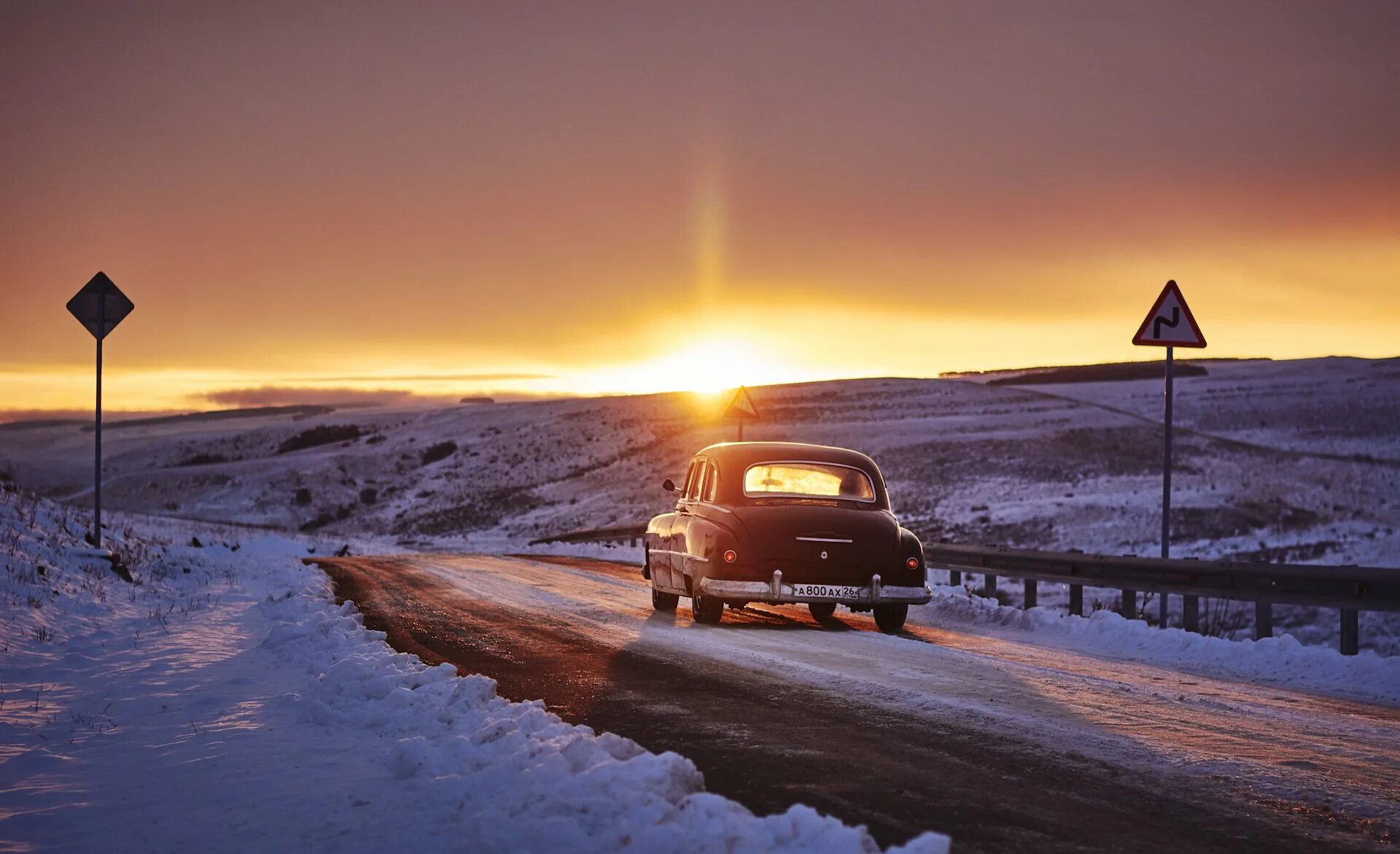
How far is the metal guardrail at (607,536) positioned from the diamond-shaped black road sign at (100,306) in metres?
18.3

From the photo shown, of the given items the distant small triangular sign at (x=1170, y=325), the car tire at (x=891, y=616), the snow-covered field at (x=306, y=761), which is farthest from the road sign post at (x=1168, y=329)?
the snow-covered field at (x=306, y=761)

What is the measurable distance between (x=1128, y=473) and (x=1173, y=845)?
46164 mm

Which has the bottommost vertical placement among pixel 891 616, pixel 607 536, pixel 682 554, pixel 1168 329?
pixel 607 536

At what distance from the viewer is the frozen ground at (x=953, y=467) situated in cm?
3547

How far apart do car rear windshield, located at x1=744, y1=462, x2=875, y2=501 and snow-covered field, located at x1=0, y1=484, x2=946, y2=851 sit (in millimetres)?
4769

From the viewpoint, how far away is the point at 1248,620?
19.1 m

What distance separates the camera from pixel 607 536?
38.7m

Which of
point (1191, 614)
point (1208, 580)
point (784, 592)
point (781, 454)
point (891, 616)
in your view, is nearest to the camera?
point (784, 592)

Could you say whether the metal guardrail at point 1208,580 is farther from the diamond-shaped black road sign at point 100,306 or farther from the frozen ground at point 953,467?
the diamond-shaped black road sign at point 100,306

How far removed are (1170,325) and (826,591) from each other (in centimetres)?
613

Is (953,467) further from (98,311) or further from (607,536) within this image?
(98,311)

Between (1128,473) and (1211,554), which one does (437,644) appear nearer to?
(1211,554)

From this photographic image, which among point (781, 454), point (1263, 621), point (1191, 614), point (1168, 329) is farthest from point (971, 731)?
point (1168, 329)

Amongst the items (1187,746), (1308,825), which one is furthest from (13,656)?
(1308,825)
